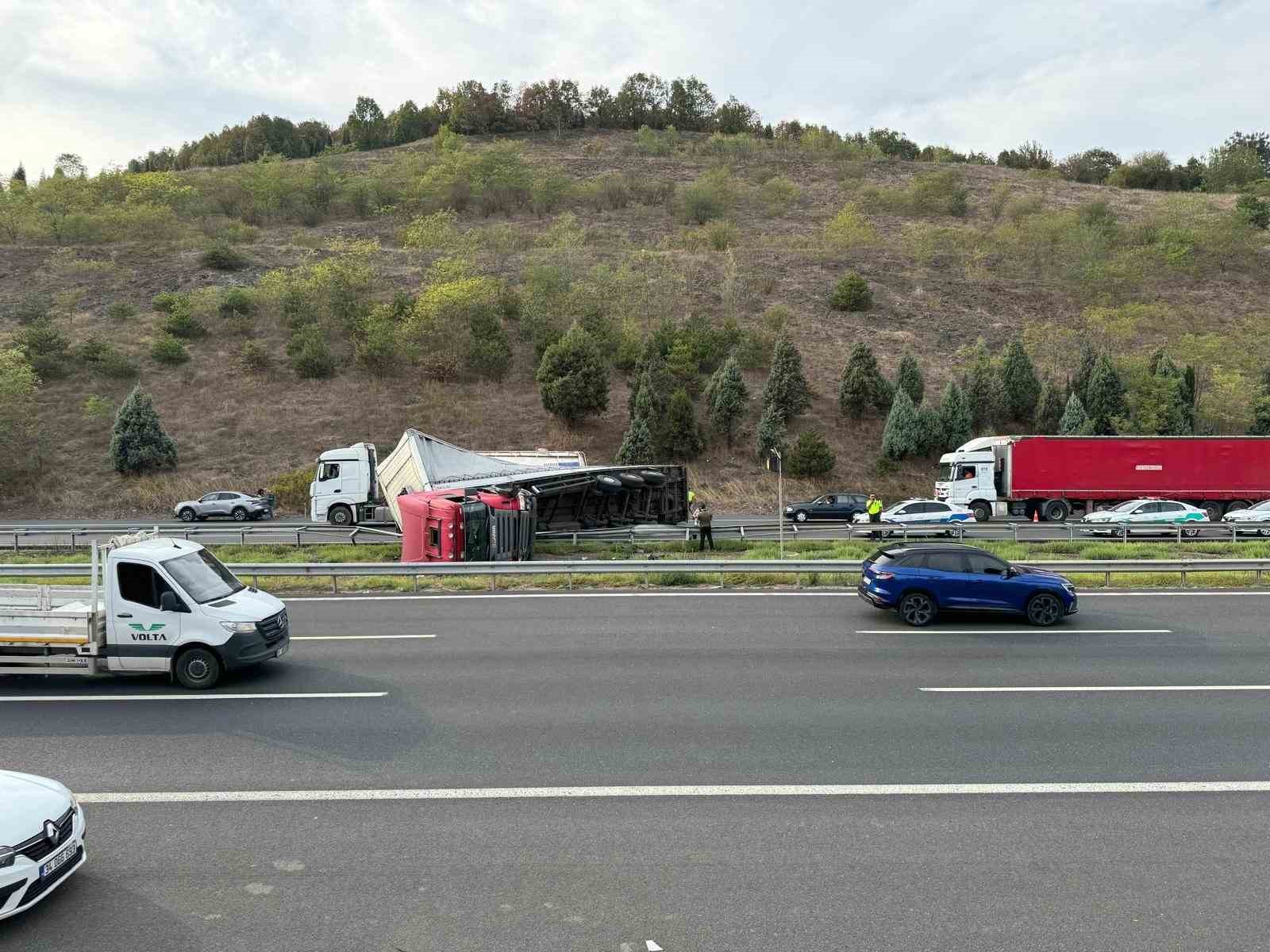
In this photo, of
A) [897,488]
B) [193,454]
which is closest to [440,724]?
[897,488]

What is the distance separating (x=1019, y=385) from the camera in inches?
1839

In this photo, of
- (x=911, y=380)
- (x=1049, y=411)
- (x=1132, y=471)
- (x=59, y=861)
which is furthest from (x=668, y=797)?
(x=1049, y=411)

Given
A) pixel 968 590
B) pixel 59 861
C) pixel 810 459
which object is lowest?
pixel 59 861

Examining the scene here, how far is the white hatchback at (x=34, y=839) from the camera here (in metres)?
5.57

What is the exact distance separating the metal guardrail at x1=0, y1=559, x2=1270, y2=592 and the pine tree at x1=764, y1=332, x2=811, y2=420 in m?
25.7

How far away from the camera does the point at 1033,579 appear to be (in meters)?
15.2

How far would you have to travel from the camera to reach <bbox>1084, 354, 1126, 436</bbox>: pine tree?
4462 cm

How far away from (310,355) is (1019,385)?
40.3m

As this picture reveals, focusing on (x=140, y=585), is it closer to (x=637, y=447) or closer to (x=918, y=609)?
(x=918, y=609)

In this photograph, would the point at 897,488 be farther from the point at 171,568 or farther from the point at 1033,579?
the point at 171,568

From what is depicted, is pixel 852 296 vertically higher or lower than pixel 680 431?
higher

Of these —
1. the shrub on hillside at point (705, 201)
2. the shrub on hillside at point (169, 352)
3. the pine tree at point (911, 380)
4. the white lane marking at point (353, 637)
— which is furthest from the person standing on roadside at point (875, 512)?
the shrub on hillside at point (705, 201)

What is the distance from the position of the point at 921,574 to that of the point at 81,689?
1291 cm

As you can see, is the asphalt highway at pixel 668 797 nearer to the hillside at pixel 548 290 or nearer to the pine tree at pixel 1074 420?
the hillside at pixel 548 290
